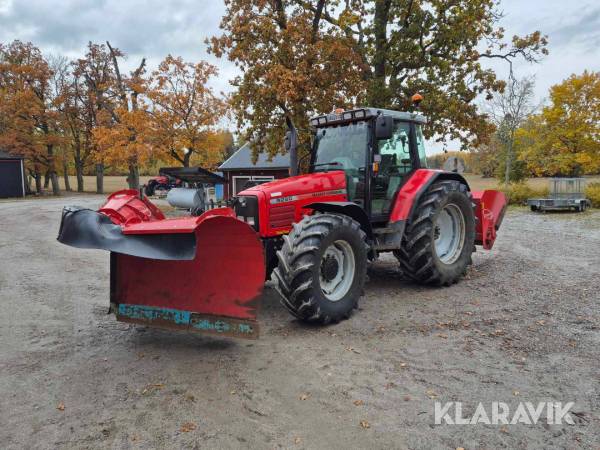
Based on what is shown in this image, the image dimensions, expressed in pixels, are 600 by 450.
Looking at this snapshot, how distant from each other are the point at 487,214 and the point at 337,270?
3.99m

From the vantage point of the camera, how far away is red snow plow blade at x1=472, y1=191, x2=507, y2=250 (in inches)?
286

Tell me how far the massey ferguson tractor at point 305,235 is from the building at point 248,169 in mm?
20119

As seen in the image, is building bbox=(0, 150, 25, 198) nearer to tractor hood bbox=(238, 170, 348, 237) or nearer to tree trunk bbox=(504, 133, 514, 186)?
tree trunk bbox=(504, 133, 514, 186)

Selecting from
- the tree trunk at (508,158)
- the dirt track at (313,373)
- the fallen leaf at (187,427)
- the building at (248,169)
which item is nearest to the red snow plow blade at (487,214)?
the dirt track at (313,373)

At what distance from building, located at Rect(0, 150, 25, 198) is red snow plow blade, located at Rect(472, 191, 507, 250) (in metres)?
34.2

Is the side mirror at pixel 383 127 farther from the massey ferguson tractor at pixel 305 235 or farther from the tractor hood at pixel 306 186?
the tractor hood at pixel 306 186

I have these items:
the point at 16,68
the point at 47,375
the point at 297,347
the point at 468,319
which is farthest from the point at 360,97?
the point at 16,68

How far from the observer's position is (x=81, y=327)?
4.82m

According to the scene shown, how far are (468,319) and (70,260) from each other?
24.5ft

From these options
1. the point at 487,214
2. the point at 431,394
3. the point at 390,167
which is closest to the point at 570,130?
the point at 487,214

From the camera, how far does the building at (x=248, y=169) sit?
26.8 metres

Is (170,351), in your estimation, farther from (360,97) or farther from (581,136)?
(581,136)

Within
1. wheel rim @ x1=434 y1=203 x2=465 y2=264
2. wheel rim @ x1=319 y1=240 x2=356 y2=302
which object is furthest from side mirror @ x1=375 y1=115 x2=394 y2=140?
wheel rim @ x1=434 y1=203 x2=465 y2=264

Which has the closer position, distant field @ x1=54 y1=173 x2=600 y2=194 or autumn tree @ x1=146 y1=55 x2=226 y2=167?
autumn tree @ x1=146 y1=55 x2=226 y2=167
